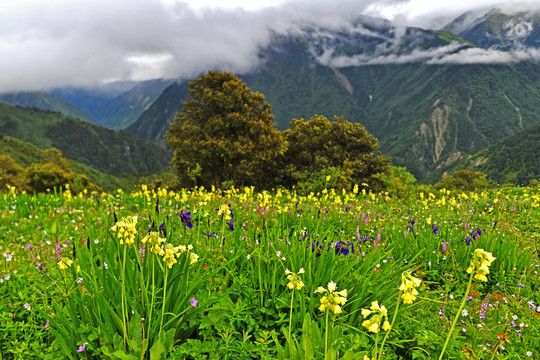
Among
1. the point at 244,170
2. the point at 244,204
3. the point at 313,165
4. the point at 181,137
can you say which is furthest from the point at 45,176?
the point at 244,204

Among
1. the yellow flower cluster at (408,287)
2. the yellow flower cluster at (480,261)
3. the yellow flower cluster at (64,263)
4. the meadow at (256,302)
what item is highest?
the yellow flower cluster at (480,261)

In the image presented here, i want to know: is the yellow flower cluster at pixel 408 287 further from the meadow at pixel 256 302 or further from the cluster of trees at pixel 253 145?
the cluster of trees at pixel 253 145

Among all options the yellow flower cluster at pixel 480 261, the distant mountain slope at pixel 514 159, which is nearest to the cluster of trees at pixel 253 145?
the yellow flower cluster at pixel 480 261

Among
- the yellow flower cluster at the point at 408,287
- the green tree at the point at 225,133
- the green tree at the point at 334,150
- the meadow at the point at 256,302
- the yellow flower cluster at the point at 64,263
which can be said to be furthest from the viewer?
the green tree at the point at 334,150

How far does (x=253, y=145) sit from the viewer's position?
21141 mm

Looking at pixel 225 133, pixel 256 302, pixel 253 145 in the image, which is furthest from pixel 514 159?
pixel 256 302

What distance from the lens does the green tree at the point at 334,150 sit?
22734mm

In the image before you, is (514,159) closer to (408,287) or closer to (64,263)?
(408,287)

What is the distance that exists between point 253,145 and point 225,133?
8.16 ft

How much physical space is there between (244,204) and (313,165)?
15880 millimetres

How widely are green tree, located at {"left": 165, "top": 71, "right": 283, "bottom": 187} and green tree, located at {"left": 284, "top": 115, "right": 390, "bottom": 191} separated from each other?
2.29 m

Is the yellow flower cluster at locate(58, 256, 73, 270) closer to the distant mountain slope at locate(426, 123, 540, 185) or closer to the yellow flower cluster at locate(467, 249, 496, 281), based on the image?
the yellow flower cluster at locate(467, 249, 496, 281)

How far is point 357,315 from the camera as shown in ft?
10.2

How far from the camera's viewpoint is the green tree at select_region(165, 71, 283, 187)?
834 inches
